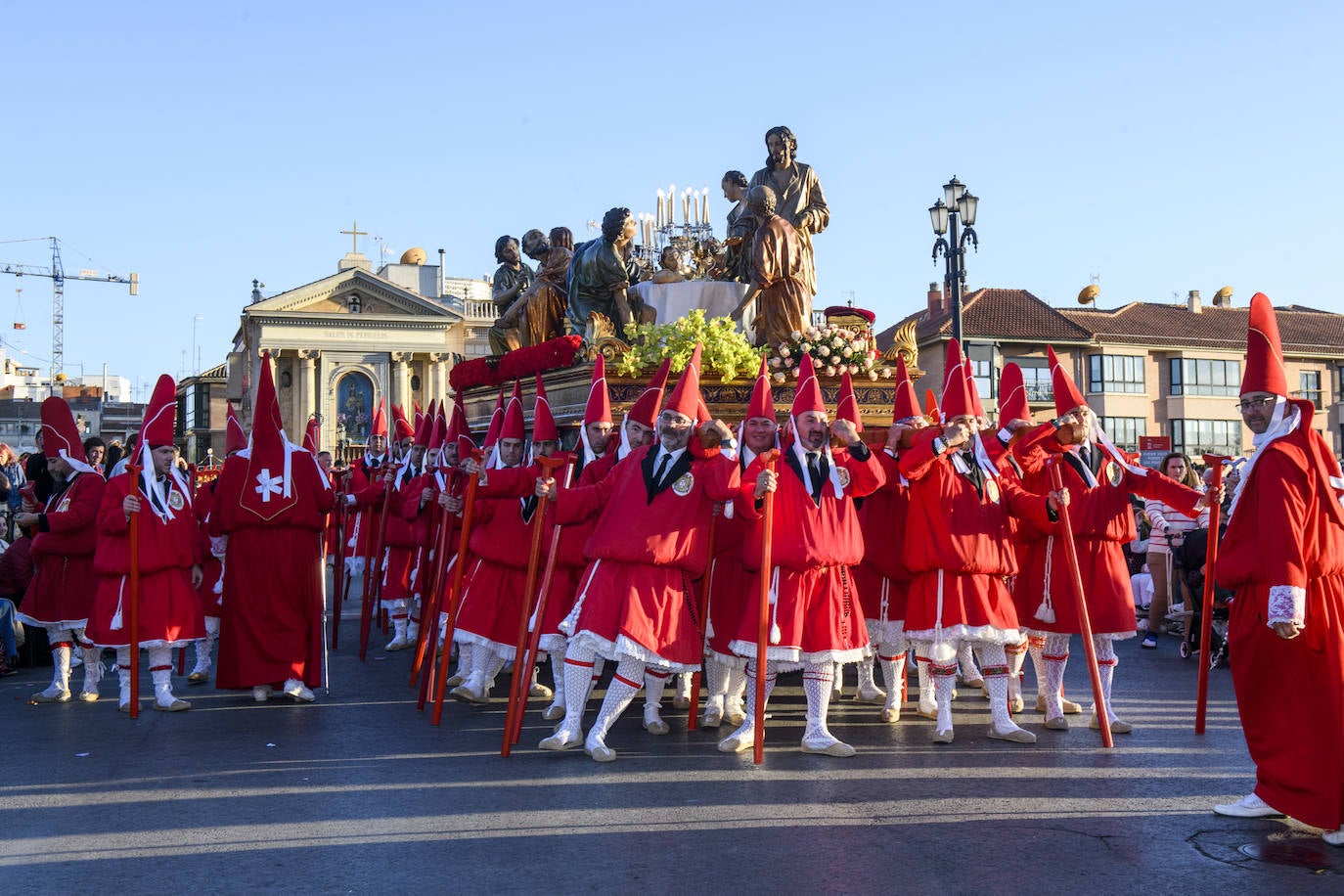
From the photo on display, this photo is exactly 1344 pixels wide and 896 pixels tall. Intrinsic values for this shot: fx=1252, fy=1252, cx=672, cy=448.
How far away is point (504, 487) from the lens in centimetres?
863

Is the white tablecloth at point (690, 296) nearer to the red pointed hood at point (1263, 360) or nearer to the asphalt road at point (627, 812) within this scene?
the asphalt road at point (627, 812)

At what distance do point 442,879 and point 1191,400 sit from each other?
166 feet

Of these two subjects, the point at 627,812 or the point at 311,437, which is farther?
the point at 311,437

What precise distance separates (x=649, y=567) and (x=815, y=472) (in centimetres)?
118

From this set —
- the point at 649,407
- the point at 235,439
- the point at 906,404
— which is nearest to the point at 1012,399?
the point at 906,404

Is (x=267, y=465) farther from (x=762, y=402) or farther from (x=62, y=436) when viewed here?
(x=762, y=402)

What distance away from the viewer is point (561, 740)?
7.49m

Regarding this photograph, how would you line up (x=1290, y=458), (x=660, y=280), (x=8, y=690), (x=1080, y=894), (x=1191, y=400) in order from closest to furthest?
(x=1080, y=894)
(x=1290, y=458)
(x=8, y=690)
(x=660, y=280)
(x=1191, y=400)

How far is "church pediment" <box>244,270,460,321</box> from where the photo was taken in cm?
6881

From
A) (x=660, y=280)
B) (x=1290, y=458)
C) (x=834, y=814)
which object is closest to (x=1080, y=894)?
(x=834, y=814)

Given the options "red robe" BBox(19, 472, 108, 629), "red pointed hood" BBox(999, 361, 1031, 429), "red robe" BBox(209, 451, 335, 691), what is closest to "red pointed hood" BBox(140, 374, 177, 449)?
"red robe" BBox(209, 451, 335, 691)

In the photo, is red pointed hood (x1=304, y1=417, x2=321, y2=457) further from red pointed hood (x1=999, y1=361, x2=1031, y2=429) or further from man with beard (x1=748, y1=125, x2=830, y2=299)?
red pointed hood (x1=999, y1=361, x2=1031, y2=429)

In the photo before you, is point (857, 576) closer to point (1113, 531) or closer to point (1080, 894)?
point (1113, 531)

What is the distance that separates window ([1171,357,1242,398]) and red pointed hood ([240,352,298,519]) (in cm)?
4688
